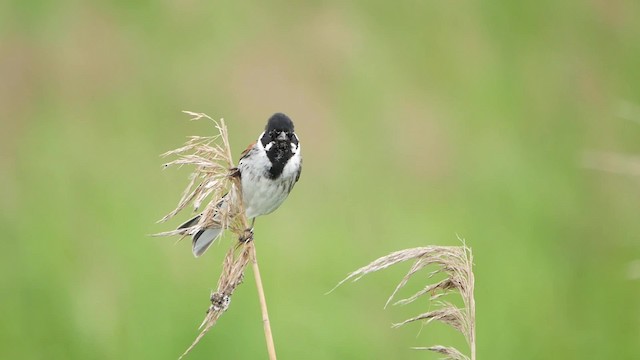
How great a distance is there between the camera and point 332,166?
564 cm

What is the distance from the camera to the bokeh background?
4.75m

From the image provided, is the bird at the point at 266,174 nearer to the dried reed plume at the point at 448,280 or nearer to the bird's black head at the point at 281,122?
the bird's black head at the point at 281,122

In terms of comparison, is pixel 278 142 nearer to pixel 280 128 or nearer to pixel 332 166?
pixel 280 128

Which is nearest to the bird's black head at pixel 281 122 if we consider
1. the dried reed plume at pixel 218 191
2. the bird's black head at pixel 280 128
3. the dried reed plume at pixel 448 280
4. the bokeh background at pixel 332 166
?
the bird's black head at pixel 280 128

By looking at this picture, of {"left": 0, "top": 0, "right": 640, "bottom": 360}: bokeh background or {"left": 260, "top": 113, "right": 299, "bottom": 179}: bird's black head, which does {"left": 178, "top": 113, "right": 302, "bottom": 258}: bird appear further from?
{"left": 0, "top": 0, "right": 640, "bottom": 360}: bokeh background

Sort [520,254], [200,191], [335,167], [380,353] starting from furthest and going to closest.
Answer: [335,167] < [520,254] < [380,353] < [200,191]

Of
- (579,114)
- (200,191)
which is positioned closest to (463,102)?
(579,114)

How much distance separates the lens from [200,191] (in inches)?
93.3

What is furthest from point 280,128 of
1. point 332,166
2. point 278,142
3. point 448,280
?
point 332,166

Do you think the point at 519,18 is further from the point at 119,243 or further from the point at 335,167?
the point at 119,243

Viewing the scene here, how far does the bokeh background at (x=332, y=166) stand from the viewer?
4.75 meters

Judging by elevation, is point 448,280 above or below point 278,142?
below

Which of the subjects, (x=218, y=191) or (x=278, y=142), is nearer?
(x=218, y=191)

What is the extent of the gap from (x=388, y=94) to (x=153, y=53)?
1576 millimetres
